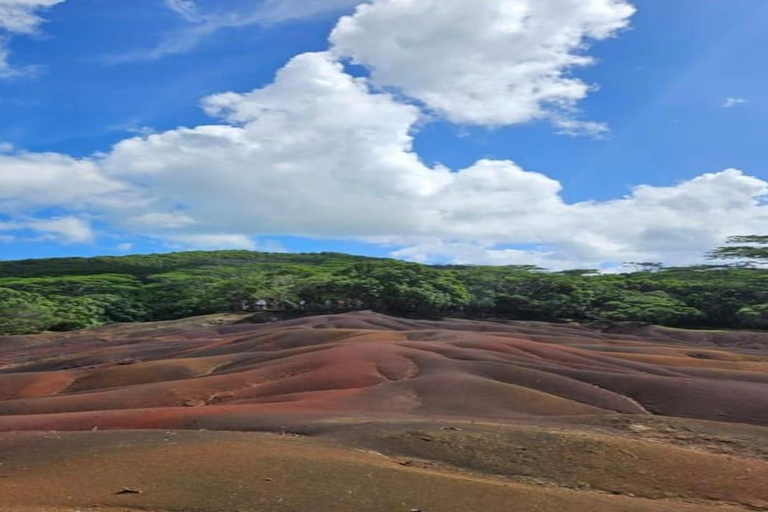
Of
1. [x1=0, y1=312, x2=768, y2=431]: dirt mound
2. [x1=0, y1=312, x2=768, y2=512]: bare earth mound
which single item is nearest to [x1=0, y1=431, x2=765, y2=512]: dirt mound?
[x1=0, y1=312, x2=768, y2=512]: bare earth mound

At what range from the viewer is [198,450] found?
38.2 feet

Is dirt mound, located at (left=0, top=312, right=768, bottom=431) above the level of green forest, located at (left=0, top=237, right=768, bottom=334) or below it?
below

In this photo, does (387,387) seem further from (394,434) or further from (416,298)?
(416,298)

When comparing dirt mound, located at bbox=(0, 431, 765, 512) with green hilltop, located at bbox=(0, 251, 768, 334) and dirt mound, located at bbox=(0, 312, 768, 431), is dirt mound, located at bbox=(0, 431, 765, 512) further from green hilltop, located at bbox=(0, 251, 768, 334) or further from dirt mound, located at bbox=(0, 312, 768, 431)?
green hilltop, located at bbox=(0, 251, 768, 334)

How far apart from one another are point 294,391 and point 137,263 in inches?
4710

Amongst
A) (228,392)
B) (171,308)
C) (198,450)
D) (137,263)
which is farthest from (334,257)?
(198,450)

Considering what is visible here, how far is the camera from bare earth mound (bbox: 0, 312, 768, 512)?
31.6 ft

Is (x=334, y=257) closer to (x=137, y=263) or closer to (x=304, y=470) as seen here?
(x=137, y=263)

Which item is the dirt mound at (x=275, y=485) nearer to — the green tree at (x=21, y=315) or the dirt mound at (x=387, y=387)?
the dirt mound at (x=387, y=387)

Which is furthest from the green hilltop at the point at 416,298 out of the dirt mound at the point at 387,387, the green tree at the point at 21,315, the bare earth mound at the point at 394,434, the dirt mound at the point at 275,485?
the dirt mound at the point at 275,485

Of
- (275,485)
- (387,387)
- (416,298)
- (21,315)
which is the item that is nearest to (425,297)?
(416,298)

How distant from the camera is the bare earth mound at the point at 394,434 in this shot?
9.63 metres

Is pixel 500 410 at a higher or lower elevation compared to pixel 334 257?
lower

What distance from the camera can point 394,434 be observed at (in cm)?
1307
